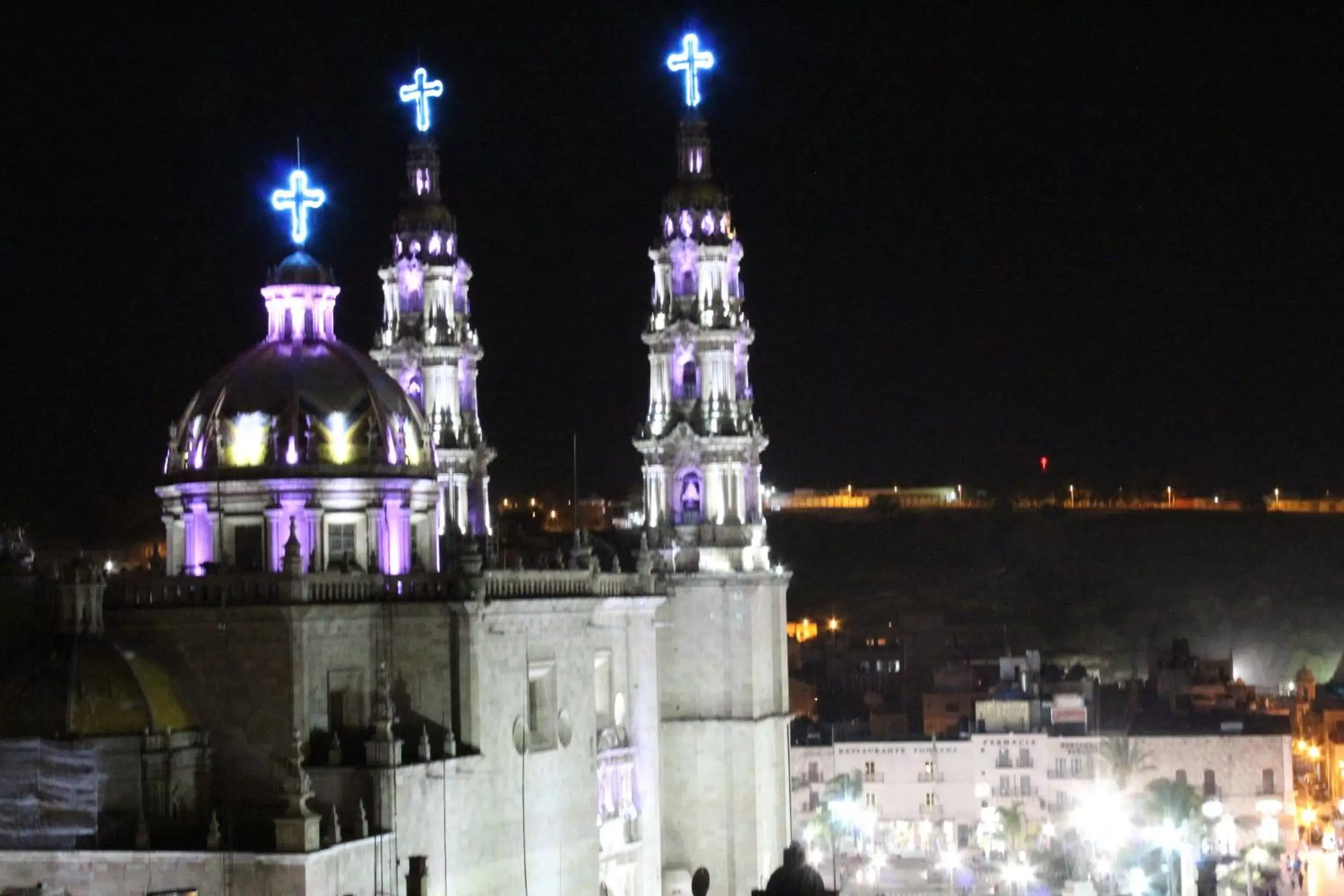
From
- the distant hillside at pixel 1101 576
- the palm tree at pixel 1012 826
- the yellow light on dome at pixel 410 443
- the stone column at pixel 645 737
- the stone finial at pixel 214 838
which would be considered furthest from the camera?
the distant hillside at pixel 1101 576

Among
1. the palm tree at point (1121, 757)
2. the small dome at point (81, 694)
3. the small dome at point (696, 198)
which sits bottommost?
the palm tree at point (1121, 757)

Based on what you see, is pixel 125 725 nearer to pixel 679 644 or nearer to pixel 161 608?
pixel 161 608

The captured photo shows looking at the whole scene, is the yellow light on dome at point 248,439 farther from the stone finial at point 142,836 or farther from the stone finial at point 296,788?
the stone finial at point 142,836

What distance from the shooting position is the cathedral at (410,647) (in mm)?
38250

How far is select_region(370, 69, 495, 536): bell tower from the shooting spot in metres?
59.2

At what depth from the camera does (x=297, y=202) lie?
48438mm

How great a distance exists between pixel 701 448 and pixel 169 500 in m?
15.7

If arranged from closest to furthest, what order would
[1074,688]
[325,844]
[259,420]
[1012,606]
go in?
1. [325,844]
2. [259,420]
3. [1074,688]
4. [1012,606]

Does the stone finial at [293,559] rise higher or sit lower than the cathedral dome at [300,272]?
lower

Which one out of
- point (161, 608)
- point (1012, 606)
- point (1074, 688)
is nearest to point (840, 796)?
point (1074, 688)

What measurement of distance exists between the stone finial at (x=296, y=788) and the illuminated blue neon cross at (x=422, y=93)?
1027 inches

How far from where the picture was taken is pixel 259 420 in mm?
45812

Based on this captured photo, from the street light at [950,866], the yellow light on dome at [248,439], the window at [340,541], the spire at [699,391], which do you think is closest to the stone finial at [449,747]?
the window at [340,541]

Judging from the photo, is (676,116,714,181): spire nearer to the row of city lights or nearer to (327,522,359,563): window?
(327,522,359,563): window
